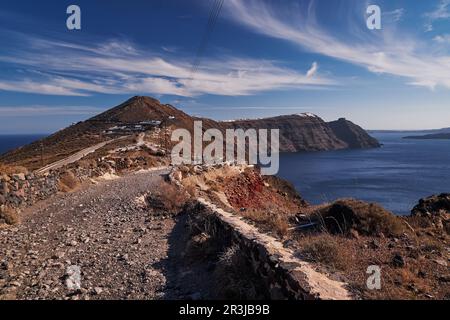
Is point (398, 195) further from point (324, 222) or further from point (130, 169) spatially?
point (324, 222)

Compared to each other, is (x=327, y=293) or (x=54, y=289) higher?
(x=327, y=293)

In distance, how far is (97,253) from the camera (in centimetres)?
899

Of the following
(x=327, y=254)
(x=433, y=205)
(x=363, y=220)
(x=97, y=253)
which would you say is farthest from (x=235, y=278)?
(x=433, y=205)

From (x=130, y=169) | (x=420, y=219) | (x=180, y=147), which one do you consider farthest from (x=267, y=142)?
(x=420, y=219)

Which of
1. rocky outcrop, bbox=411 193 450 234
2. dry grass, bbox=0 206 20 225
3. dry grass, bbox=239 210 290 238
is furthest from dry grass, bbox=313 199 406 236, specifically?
dry grass, bbox=0 206 20 225

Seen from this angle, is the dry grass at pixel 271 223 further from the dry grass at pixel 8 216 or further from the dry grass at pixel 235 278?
the dry grass at pixel 8 216

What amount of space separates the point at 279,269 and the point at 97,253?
503 cm

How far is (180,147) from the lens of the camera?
151ft

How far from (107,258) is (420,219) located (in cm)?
1037

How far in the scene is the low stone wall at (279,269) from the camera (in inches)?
214

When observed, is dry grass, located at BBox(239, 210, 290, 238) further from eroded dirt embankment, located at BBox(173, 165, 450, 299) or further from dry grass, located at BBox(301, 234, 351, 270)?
dry grass, located at BBox(301, 234, 351, 270)

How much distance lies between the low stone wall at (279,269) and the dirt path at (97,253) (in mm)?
1242

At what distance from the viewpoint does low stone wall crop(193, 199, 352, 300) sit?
17.8 feet

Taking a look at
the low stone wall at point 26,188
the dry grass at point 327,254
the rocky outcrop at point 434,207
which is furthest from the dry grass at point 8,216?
the rocky outcrop at point 434,207
